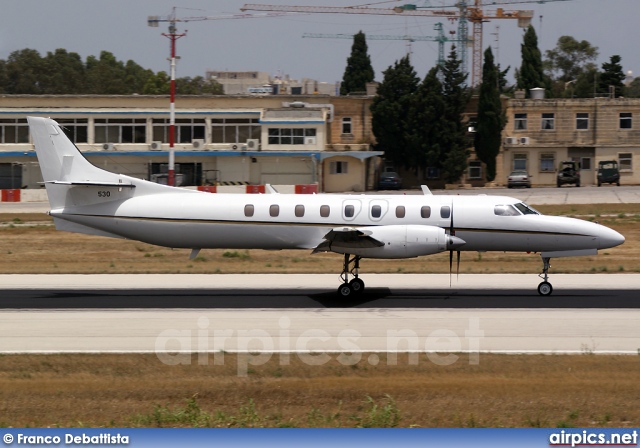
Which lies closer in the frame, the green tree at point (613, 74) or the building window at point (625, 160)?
the building window at point (625, 160)

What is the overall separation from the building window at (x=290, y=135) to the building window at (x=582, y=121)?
934 inches

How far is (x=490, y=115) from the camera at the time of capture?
→ 246ft

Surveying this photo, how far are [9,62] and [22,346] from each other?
136m

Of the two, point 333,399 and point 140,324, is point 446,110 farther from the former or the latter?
point 333,399

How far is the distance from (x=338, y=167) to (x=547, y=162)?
18711mm

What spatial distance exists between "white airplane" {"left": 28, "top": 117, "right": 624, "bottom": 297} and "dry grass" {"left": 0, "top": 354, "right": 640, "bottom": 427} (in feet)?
27.4

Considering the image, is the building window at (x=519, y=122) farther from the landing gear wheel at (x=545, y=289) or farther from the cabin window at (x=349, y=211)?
the cabin window at (x=349, y=211)

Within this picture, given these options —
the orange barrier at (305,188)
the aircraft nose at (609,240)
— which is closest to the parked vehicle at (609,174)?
the orange barrier at (305,188)

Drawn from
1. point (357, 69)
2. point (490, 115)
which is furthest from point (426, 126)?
point (357, 69)

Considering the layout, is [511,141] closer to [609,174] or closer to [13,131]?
[609,174]

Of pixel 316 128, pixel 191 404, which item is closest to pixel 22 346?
pixel 191 404

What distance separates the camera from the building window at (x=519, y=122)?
77.7m

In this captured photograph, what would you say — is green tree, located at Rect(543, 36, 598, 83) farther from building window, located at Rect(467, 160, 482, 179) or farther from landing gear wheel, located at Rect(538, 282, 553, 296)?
landing gear wheel, located at Rect(538, 282, 553, 296)

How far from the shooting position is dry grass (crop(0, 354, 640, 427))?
40.6 feet
